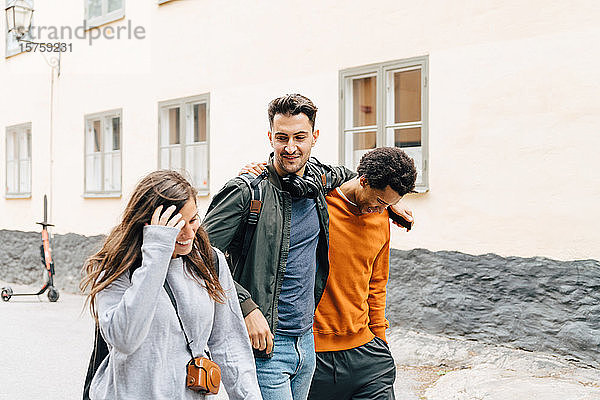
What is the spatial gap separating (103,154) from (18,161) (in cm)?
401

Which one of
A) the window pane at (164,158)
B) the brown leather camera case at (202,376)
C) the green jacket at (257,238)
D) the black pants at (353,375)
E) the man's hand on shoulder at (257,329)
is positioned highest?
the window pane at (164,158)

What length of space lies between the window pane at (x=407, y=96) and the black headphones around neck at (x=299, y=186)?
20.2 feet

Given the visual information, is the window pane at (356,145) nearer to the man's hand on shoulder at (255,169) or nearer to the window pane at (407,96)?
the window pane at (407,96)

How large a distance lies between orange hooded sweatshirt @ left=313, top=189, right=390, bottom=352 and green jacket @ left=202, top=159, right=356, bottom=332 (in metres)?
0.42

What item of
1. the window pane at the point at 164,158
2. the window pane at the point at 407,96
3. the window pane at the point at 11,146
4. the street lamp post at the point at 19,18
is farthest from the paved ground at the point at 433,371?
the window pane at the point at 11,146

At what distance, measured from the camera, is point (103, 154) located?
15766 millimetres

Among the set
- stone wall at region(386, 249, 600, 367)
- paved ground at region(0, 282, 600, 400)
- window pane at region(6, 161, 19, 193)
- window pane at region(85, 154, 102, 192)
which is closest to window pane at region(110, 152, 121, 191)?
window pane at region(85, 154, 102, 192)

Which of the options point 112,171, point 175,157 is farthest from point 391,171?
point 112,171

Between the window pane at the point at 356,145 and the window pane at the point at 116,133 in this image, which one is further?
the window pane at the point at 116,133

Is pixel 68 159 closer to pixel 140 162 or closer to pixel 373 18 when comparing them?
pixel 140 162

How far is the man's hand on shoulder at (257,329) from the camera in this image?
3295 millimetres

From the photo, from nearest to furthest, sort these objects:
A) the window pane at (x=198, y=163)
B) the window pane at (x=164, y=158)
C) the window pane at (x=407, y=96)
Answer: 1. the window pane at (x=407, y=96)
2. the window pane at (x=198, y=163)
3. the window pane at (x=164, y=158)

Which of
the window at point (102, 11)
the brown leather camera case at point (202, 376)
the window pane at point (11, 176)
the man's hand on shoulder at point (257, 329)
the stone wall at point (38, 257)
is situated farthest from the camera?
the window pane at point (11, 176)

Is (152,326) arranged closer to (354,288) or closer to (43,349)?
(354,288)
